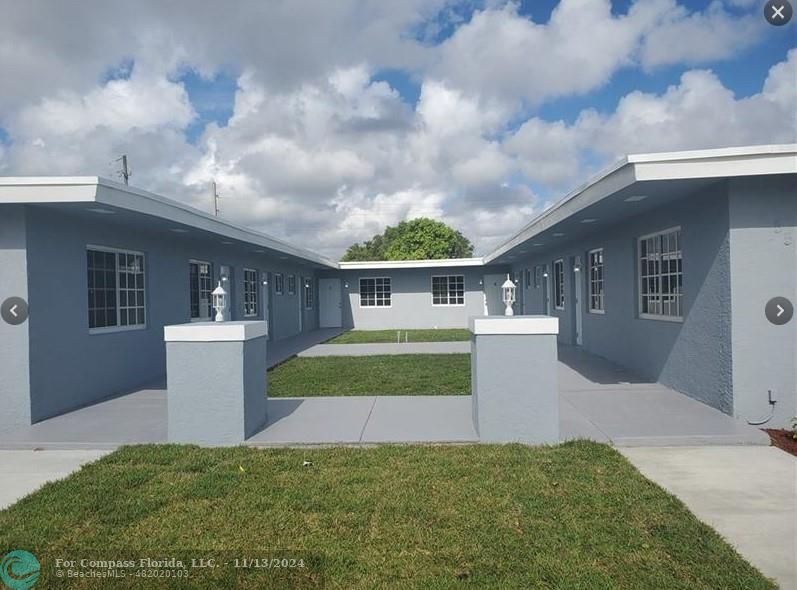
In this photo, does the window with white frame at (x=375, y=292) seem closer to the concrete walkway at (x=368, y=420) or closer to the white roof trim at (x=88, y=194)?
the white roof trim at (x=88, y=194)

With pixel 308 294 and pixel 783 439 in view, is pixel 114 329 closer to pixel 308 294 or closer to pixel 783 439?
pixel 783 439

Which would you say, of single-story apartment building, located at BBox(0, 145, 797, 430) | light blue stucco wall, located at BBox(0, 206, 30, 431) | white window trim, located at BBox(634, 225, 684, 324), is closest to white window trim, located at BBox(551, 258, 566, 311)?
single-story apartment building, located at BBox(0, 145, 797, 430)

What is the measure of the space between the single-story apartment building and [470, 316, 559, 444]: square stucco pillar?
227 centimetres

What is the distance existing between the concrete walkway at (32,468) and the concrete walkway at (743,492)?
5.15m

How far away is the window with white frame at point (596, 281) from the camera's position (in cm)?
1251

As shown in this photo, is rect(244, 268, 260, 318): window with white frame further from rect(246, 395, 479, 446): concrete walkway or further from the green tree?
the green tree

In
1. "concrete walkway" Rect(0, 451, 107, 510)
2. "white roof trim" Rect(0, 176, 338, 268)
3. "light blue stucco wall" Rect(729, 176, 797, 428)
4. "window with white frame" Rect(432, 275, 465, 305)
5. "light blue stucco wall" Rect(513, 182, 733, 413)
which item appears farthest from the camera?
"window with white frame" Rect(432, 275, 465, 305)

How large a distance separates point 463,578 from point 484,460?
211cm

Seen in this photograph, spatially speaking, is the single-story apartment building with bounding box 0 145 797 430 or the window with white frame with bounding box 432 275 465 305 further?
the window with white frame with bounding box 432 275 465 305

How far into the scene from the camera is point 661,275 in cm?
913

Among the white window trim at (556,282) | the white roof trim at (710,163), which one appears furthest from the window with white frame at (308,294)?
the white roof trim at (710,163)

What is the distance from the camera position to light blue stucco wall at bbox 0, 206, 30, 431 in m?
6.95

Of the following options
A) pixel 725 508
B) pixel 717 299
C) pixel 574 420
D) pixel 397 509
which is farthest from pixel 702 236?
pixel 397 509

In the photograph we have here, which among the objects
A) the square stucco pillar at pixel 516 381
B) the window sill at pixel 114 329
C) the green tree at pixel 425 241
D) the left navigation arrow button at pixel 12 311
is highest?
the green tree at pixel 425 241
